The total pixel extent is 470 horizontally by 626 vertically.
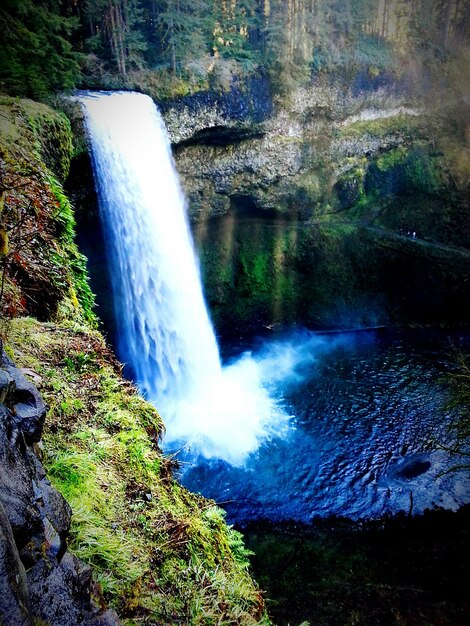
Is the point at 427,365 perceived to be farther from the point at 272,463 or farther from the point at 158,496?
the point at 158,496

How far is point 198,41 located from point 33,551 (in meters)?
12.2

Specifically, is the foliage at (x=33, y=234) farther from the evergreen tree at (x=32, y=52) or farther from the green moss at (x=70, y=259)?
the evergreen tree at (x=32, y=52)

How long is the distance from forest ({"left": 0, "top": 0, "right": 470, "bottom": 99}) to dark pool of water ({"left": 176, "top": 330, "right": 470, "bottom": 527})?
7.93 meters

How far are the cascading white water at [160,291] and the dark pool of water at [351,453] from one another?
614 millimetres

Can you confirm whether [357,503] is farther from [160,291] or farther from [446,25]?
[446,25]

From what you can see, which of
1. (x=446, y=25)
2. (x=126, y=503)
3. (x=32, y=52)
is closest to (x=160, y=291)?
(x=32, y=52)

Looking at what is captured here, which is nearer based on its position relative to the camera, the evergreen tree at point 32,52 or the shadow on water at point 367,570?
the shadow on water at point 367,570

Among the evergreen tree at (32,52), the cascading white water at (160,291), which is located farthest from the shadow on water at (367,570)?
the evergreen tree at (32,52)

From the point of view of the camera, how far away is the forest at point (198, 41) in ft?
22.9

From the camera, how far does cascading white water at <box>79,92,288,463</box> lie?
8.10m

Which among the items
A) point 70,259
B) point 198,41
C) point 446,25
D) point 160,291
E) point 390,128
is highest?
point 446,25

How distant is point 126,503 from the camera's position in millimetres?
2355

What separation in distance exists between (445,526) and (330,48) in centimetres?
1360

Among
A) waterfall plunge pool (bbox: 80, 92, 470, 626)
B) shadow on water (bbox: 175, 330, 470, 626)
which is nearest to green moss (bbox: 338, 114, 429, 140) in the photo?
waterfall plunge pool (bbox: 80, 92, 470, 626)
